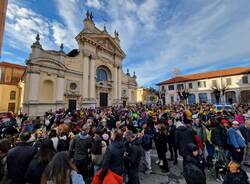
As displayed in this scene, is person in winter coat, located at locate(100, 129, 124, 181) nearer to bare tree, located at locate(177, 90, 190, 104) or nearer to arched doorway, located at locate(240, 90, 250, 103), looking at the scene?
bare tree, located at locate(177, 90, 190, 104)

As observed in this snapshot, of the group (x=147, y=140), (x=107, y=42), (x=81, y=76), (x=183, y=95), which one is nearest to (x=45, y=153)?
(x=147, y=140)

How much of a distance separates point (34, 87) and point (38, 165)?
1516 centimetres

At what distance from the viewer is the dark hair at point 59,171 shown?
1519 mm

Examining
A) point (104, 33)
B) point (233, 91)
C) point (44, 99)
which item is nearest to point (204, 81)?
point (233, 91)

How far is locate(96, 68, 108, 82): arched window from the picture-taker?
891 inches

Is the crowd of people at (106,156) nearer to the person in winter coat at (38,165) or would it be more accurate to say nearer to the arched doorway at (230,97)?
the person in winter coat at (38,165)

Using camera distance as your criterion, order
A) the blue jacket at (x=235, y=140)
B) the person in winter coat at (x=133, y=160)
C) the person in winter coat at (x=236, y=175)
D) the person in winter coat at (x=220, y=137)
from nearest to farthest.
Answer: the person in winter coat at (x=236, y=175)
the person in winter coat at (x=133, y=160)
the blue jacket at (x=235, y=140)
the person in winter coat at (x=220, y=137)

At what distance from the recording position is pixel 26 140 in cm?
241

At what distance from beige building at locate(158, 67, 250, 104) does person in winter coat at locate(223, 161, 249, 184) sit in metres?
28.1

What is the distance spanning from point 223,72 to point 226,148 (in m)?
33.1

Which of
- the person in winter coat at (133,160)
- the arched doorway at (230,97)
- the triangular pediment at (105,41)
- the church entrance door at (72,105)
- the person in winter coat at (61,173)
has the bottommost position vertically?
the person in winter coat at (133,160)

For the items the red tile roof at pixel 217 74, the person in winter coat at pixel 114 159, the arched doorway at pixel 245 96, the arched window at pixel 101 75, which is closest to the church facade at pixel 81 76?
the arched window at pixel 101 75

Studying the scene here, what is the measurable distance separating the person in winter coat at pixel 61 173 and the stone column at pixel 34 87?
50.5 feet

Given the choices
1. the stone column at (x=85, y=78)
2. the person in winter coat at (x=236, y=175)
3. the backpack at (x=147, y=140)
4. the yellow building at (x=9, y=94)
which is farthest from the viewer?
the yellow building at (x=9, y=94)
